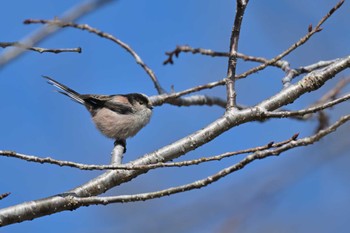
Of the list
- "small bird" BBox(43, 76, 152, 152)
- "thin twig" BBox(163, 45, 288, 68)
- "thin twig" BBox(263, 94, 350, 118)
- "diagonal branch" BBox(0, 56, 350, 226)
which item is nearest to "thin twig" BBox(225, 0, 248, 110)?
"diagonal branch" BBox(0, 56, 350, 226)

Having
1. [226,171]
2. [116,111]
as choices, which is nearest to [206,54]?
[116,111]

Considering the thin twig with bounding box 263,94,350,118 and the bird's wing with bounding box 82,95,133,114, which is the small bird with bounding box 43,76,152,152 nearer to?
the bird's wing with bounding box 82,95,133,114

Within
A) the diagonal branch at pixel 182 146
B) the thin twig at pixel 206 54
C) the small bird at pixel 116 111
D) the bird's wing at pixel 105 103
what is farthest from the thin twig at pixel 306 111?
the bird's wing at pixel 105 103

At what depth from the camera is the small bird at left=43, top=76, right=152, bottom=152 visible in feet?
15.7

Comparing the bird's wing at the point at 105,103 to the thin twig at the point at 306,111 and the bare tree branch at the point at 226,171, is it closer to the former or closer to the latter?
the thin twig at the point at 306,111

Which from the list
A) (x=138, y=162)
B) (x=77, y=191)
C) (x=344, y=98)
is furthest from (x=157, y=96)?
(x=344, y=98)

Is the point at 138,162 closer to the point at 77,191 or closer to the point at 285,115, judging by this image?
the point at 77,191

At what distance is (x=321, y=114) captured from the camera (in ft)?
12.8

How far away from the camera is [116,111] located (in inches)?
202

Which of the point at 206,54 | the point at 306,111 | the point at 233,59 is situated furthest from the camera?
the point at 206,54

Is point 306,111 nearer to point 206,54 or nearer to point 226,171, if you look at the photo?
point 226,171

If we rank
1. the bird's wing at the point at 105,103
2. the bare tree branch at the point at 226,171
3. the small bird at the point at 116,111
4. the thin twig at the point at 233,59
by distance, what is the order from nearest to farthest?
the bare tree branch at the point at 226,171, the thin twig at the point at 233,59, the small bird at the point at 116,111, the bird's wing at the point at 105,103

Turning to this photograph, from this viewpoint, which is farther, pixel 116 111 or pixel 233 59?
pixel 116 111

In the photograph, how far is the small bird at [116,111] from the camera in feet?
15.7
